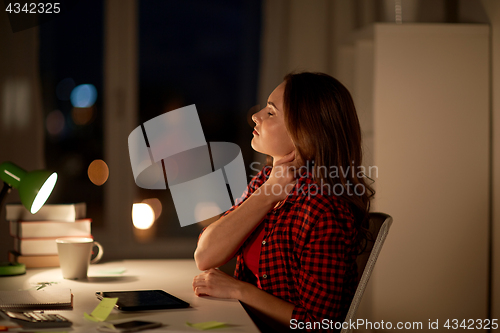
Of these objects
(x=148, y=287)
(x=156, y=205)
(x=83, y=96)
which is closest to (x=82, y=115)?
(x=83, y=96)

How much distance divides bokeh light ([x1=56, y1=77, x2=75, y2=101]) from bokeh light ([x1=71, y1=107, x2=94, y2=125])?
0.30ft

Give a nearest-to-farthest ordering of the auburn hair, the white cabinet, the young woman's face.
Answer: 1. the auburn hair
2. the young woman's face
3. the white cabinet

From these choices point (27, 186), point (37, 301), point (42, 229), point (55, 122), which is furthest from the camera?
point (55, 122)

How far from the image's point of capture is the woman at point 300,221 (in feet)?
3.70

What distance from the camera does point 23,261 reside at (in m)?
1.68

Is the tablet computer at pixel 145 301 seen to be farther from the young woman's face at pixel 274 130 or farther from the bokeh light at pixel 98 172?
the bokeh light at pixel 98 172

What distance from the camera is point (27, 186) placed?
1.54 meters

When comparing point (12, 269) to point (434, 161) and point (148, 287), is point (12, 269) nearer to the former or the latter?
point (148, 287)

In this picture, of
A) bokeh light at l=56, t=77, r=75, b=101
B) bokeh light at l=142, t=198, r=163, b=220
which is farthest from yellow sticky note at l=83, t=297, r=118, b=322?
bokeh light at l=56, t=77, r=75, b=101

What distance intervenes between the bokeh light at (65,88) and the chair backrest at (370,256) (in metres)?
1.97

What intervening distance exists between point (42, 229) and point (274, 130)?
98cm

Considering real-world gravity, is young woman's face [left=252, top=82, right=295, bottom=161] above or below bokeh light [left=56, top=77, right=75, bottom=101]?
below

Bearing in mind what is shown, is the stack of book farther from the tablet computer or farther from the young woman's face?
the young woman's face

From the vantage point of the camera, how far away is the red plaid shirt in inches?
43.7
